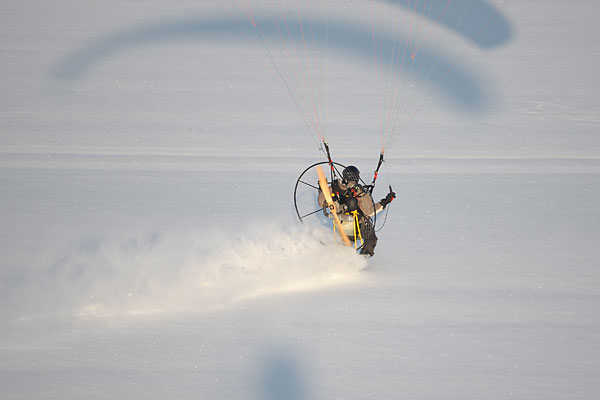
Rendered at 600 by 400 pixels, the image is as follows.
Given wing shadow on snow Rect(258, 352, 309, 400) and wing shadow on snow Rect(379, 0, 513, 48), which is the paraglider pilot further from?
wing shadow on snow Rect(379, 0, 513, 48)

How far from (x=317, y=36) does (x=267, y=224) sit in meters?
3.65

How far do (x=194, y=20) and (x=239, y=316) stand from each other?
5389 millimetres

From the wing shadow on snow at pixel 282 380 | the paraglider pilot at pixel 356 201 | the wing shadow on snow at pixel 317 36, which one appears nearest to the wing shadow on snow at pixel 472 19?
the wing shadow on snow at pixel 317 36

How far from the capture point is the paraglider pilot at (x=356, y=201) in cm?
494

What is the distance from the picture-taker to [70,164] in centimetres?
670

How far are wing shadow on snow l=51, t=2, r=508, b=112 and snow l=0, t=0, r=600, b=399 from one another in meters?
0.04

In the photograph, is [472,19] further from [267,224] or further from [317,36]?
[267,224]

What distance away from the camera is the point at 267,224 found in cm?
577

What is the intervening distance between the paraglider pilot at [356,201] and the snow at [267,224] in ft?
0.78

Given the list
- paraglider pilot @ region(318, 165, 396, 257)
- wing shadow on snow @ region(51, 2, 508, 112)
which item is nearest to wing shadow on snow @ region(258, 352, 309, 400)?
paraglider pilot @ region(318, 165, 396, 257)

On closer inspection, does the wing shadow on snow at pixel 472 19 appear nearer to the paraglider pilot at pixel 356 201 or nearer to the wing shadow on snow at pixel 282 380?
the paraglider pilot at pixel 356 201

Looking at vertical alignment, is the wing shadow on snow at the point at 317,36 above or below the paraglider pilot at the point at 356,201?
below

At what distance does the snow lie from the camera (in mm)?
4461

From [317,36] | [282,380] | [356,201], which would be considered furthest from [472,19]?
[282,380]
